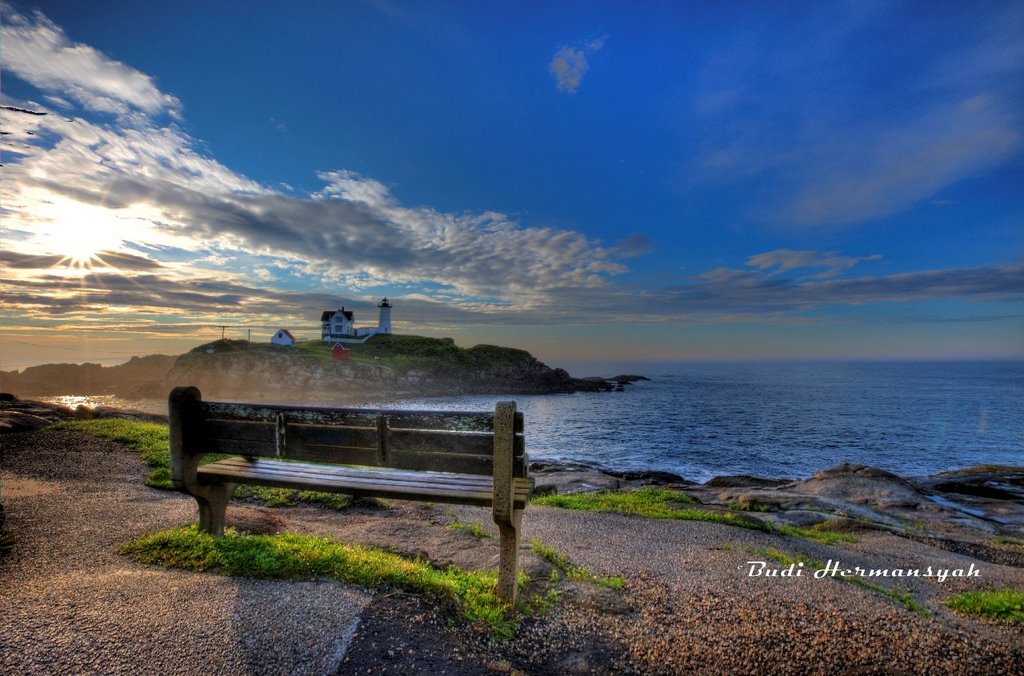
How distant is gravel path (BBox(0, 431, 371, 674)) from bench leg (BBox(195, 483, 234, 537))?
0.78 metres

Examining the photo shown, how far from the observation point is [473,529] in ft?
24.2

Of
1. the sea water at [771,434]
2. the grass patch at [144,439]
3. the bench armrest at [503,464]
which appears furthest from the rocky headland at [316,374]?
the bench armrest at [503,464]

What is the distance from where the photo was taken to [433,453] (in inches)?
179

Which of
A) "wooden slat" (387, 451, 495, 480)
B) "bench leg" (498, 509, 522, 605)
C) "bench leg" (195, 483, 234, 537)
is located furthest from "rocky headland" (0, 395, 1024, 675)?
"wooden slat" (387, 451, 495, 480)

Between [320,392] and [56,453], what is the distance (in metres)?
53.9

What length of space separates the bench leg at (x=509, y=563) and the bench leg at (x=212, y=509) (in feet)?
11.1

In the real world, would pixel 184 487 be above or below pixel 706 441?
above

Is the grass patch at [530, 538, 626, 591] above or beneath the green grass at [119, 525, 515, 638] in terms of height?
beneath

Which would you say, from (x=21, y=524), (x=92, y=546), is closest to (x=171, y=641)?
(x=92, y=546)

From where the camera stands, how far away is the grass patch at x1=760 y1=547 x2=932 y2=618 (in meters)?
5.15

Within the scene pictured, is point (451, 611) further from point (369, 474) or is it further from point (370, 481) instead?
point (369, 474)

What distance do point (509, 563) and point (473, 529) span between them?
3.05 m

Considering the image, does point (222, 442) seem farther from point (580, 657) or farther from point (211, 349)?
point (211, 349)

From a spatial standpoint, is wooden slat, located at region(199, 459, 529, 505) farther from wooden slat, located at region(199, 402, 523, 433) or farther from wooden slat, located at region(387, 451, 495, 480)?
wooden slat, located at region(199, 402, 523, 433)
